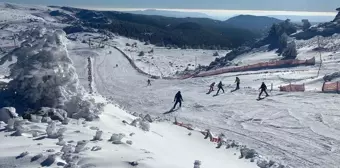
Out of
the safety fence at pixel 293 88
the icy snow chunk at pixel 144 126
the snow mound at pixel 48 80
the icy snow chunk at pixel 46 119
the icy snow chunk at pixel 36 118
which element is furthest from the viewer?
the safety fence at pixel 293 88

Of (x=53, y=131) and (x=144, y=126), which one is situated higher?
(x=53, y=131)

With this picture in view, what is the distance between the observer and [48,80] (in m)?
16.9

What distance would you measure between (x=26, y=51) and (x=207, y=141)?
8.33 m

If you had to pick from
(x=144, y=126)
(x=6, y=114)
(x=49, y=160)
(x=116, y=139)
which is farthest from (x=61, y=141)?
(x=144, y=126)

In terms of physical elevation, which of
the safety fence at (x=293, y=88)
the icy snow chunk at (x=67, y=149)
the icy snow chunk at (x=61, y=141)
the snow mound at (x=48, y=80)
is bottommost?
the safety fence at (x=293, y=88)

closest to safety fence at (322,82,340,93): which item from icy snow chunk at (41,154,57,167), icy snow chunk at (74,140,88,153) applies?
icy snow chunk at (74,140,88,153)

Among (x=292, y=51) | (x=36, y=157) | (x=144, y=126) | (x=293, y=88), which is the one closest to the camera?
(x=36, y=157)

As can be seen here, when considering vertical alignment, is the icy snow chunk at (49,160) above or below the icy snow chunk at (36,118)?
below

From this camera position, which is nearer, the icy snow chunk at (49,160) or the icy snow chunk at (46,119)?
the icy snow chunk at (49,160)

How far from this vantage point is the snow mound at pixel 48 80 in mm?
16547

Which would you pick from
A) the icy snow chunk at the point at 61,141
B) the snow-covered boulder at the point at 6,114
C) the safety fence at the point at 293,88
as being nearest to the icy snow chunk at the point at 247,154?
the icy snow chunk at the point at 61,141

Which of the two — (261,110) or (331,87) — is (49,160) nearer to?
(261,110)

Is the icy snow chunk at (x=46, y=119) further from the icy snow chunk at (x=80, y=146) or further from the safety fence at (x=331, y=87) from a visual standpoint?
the safety fence at (x=331, y=87)

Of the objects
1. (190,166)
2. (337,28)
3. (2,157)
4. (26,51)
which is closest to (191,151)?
(190,166)
